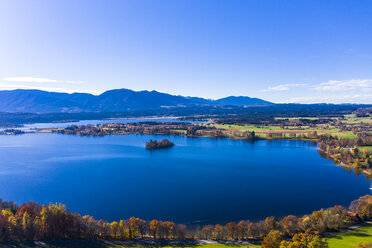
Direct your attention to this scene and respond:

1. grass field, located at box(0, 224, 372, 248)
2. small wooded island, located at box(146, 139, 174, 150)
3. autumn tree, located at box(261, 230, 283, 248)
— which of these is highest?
small wooded island, located at box(146, 139, 174, 150)

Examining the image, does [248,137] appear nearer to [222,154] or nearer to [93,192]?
[222,154]

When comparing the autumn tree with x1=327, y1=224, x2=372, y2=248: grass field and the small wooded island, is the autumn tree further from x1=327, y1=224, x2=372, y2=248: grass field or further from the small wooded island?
the small wooded island

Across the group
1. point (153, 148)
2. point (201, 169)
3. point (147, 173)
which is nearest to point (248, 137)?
point (153, 148)

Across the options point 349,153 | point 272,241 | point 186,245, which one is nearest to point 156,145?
point 349,153

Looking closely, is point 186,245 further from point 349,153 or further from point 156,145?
point 156,145

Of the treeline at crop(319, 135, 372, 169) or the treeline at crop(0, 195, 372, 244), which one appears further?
the treeline at crop(319, 135, 372, 169)

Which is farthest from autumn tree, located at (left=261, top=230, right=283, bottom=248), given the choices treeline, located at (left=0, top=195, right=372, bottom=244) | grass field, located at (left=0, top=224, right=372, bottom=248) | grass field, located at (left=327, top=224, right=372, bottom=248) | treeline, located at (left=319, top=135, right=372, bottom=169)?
treeline, located at (left=319, top=135, right=372, bottom=169)

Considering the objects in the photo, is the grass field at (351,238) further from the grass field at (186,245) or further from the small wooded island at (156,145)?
the small wooded island at (156,145)

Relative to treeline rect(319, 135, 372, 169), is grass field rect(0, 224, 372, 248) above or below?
below

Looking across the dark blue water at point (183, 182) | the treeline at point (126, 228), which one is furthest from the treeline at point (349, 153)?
the treeline at point (126, 228)
